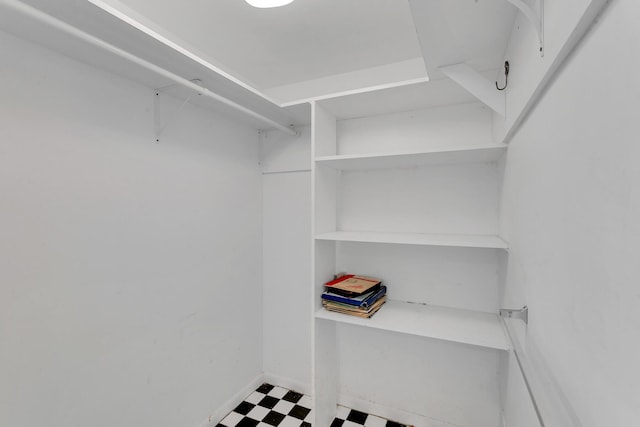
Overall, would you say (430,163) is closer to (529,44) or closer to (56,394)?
(529,44)

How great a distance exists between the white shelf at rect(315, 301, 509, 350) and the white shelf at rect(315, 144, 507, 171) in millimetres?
876

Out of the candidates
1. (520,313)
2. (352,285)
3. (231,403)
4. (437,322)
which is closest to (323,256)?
(352,285)

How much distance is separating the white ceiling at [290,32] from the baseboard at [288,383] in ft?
7.79

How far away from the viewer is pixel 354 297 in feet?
5.26

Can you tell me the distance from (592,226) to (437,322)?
3.96ft

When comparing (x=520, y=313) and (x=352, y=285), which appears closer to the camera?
(x=520, y=313)

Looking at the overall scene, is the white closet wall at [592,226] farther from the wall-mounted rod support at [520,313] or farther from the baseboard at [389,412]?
the baseboard at [389,412]

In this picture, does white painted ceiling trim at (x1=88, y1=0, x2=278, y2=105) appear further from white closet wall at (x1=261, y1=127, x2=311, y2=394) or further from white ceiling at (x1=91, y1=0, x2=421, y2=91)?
white closet wall at (x1=261, y1=127, x2=311, y2=394)

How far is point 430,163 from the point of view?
66.6 inches

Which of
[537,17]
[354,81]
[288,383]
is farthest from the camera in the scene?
[288,383]

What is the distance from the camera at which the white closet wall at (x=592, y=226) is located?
39cm

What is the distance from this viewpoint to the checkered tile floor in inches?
73.9

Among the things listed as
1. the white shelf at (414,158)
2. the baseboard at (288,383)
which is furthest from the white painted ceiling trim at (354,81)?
the baseboard at (288,383)

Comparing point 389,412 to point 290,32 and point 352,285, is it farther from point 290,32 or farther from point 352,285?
point 290,32
